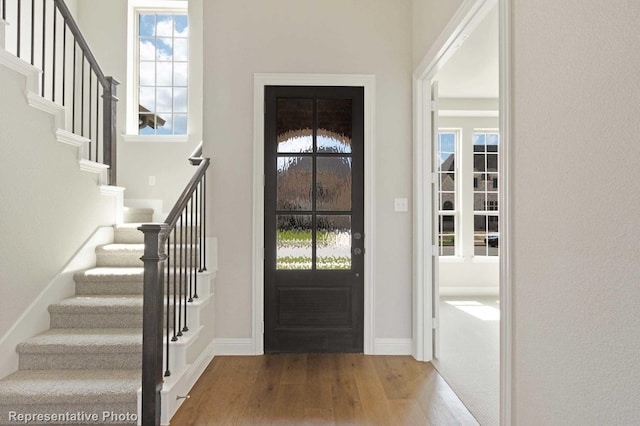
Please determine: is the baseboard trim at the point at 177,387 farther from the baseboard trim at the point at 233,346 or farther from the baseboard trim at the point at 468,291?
the baseboard trim at the point at 468,291

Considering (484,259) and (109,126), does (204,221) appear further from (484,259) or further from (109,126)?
(484,259)

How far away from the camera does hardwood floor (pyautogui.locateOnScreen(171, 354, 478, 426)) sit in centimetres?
229

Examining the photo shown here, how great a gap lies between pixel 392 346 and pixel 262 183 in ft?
6.01

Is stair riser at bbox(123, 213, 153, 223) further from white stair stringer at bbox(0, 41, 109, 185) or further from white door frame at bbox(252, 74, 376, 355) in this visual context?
white door frame at bbox(252, 74, 376, 355)

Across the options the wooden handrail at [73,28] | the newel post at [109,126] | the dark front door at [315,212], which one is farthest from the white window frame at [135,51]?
the dark front door at [315,212]

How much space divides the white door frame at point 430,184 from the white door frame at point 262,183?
1.22ft

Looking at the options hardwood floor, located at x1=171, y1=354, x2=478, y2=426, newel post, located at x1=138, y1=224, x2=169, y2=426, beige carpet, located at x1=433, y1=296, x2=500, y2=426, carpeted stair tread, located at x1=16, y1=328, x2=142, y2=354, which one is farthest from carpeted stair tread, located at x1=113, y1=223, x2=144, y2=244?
beige carpet, located at x1=433, y1=296, x2=500, y2=426

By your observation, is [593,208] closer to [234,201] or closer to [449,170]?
[234,201]

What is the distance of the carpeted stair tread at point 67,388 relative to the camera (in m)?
2.19

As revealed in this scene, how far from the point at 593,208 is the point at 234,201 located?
270 cm

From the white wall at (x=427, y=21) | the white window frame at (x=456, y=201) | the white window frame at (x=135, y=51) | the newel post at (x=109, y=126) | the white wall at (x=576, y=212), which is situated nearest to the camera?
the white wall at (x=576, y=212)

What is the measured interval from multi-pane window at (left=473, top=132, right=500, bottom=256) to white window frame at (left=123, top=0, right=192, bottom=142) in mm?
4464

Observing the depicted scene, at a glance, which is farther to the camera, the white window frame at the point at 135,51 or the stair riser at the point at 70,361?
the white window frame at the point at 135,51

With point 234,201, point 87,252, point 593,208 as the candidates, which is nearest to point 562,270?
point 593,208
